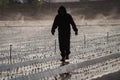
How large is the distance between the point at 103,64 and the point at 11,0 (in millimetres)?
50954

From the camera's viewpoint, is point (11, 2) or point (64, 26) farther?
point (11, 2)

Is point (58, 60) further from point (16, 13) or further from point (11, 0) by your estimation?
point (11, 0)

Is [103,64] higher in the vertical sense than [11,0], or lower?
lower

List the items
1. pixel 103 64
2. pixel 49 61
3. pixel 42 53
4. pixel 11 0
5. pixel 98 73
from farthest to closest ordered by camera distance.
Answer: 1. pixel 11 0
2. pixel 42 53
3. pixel 49 61
4. pixel 103 64
5. pixel 98 73

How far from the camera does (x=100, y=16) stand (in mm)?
51000

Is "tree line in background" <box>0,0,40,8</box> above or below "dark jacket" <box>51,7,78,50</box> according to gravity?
above

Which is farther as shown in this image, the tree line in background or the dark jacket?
the tree line in background

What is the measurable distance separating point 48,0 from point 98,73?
54.7 metres

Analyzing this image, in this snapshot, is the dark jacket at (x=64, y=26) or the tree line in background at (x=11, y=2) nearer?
the dark jacket at (x=64, y=26)

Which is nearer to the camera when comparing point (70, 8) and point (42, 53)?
point (42, 53)

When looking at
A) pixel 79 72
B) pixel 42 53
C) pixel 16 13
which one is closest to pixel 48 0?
pixel 16 13

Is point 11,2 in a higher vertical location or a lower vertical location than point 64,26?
higher

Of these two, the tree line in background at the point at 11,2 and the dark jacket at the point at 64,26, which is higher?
the tree line in background at the point at 11,2

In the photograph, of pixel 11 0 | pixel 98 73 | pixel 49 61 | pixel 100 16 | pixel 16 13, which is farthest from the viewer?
pixel 11 0
